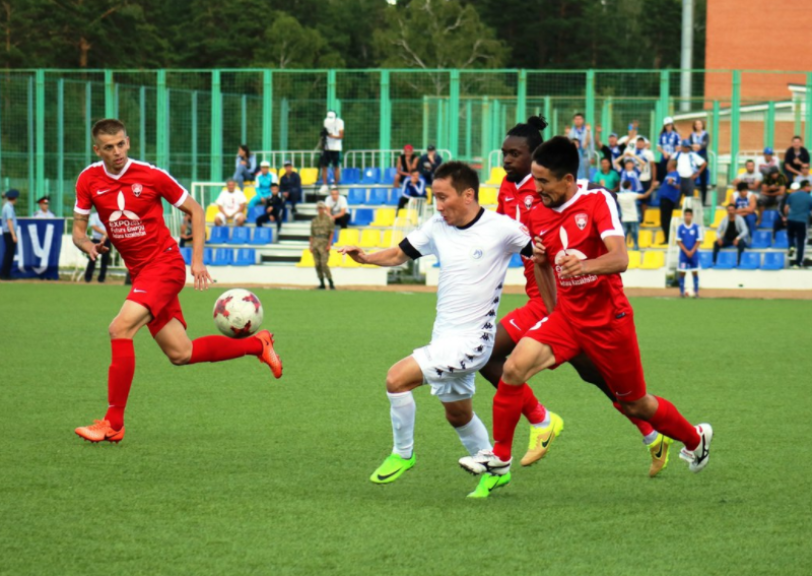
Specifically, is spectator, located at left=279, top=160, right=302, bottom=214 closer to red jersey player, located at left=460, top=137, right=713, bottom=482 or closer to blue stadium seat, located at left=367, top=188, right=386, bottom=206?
blue stadium seat, located at left=367, top=188, right=386, bottom=206

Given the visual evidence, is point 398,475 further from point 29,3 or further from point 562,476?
point 29,3

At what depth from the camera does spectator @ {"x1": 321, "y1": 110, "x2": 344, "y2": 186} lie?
2755 centimetres

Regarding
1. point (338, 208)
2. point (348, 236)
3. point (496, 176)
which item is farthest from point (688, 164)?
point (338, 208)

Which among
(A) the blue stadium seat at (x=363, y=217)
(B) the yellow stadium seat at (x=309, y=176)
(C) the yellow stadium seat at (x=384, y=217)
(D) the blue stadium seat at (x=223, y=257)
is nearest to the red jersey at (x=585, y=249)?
(D) the blue stadium seat at (x=223, y=257)

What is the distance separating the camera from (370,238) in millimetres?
26219

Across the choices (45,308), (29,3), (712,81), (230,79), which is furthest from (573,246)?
(29,3)

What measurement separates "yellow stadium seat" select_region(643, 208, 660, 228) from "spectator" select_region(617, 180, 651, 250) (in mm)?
1175

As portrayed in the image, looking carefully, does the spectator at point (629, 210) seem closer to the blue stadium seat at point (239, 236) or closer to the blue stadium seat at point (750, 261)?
the blue stadium seat at point (750, 261)

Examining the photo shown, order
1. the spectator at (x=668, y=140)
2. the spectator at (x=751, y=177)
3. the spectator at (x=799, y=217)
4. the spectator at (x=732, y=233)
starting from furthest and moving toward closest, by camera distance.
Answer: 1. the spectator at (x=751, y=177)
2. the spectator at (x=668, y=140)
3. the spectator at (x=732, y=233)
4. the spectator at (x=799, y=217)

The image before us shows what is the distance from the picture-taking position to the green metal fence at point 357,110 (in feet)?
90.5

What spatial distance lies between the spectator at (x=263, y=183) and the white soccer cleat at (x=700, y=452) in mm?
21617

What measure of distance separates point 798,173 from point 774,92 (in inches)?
179

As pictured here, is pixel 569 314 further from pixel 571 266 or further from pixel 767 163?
pixel 767 163

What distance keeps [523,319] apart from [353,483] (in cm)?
150
